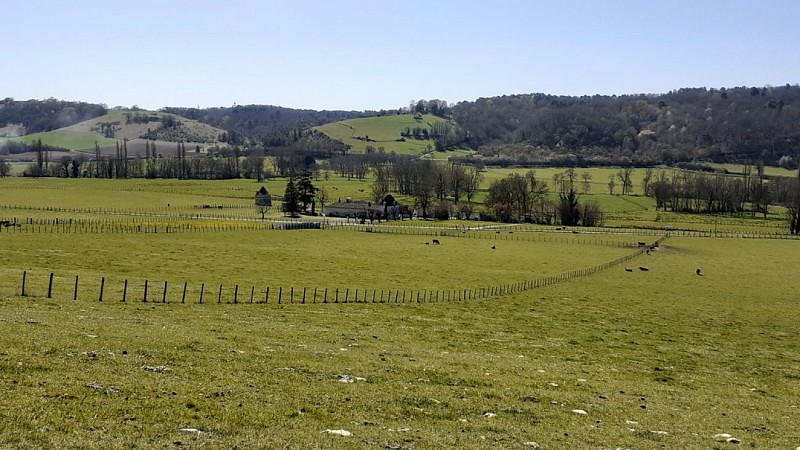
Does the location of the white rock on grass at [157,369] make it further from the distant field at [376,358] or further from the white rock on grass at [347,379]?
the white rock on grass at [347,379]

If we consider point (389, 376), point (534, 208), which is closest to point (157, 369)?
point (389, 376)

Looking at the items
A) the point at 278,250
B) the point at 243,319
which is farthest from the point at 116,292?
the point at 278,250

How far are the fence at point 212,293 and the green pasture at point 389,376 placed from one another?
7.08 ft

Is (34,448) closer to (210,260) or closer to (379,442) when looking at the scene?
(379,442)

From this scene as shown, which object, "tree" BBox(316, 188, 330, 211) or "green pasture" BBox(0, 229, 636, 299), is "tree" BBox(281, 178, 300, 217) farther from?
"green pasture" BBox(0, 229, 636, 299)

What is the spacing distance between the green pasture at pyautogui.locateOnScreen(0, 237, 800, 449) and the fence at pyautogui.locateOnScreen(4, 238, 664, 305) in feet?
7.08

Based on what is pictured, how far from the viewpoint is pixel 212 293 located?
41.9 meters

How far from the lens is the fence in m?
36.7

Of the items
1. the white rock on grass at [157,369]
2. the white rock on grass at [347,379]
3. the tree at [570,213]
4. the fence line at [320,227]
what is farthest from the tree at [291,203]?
the white rock on grass at [157,369]

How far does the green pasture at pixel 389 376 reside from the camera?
47.7ft

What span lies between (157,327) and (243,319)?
5.91 meters

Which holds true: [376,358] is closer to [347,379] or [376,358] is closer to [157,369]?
[347,379]

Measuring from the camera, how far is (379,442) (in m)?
14.3

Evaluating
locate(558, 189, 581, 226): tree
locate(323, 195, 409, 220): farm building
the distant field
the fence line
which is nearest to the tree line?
locate(558, 189, 581, 226): tree
